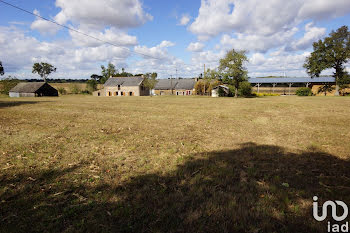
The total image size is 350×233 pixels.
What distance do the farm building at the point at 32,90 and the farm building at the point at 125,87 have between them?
15979 millimetres

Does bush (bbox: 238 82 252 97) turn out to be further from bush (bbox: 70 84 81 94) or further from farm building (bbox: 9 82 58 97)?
bush (bbox: 70 84 81 94)

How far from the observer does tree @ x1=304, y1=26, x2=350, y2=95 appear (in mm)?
45375

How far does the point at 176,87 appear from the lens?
72375 mm

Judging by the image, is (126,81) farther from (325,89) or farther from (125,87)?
(325,89)

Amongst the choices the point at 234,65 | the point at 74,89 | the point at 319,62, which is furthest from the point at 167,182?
the point at 74,89

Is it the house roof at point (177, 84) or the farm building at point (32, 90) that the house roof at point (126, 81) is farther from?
the farm building at point (32, 90)

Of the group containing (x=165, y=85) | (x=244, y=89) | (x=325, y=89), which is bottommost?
(x=325, y=89)

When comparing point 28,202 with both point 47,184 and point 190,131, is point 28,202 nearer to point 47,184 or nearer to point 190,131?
point 47,184

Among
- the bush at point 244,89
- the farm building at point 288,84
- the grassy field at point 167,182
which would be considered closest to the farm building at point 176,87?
the bush at point 244,89

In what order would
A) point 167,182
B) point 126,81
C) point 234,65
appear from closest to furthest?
point 167,182 → point 234,65 → point 126,81

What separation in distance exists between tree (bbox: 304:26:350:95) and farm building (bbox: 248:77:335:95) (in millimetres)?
9280

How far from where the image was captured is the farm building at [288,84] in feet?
192

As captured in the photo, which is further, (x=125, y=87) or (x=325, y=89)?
(x=125, y=87)

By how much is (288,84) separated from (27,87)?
88529 mm
